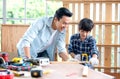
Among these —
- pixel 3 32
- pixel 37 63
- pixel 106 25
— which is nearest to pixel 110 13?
pixel 106 25

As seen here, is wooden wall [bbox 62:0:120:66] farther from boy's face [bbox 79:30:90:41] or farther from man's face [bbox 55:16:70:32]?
man's face [bbox 55:16:70:32]

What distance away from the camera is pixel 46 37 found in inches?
110

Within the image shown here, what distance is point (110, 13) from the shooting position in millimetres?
4078

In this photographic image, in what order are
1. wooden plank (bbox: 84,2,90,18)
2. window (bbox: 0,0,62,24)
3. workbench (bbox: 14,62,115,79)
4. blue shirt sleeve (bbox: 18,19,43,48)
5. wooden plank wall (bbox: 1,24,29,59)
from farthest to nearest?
window (bbox: 0,0,62,24), wooden plank (bbox: 84,2,90,18), wooden plank wall (bbox: 1,24,29,59), blue shirt sleeve (bbox: 18,19,43,48), workbench (bbox: 14,62,115,79)

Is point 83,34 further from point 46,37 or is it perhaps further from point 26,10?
point 26,10

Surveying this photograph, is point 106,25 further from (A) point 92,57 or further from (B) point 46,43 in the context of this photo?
(B) point 46,43

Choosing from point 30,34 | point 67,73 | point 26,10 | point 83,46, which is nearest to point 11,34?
point 26,10

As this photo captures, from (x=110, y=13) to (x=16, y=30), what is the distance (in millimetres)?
1336

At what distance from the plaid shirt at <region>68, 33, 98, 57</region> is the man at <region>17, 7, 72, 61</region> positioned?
0.63 feet

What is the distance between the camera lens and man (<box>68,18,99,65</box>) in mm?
2972

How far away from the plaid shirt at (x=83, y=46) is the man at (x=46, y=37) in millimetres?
193

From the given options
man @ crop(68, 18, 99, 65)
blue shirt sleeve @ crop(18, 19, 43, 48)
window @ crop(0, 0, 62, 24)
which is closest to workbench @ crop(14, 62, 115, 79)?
blue shirt sleeve @ crop(18, 19, 43, 48)

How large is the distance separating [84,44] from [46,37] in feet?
1.60

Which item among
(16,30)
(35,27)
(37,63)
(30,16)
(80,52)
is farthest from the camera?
(30,16)
